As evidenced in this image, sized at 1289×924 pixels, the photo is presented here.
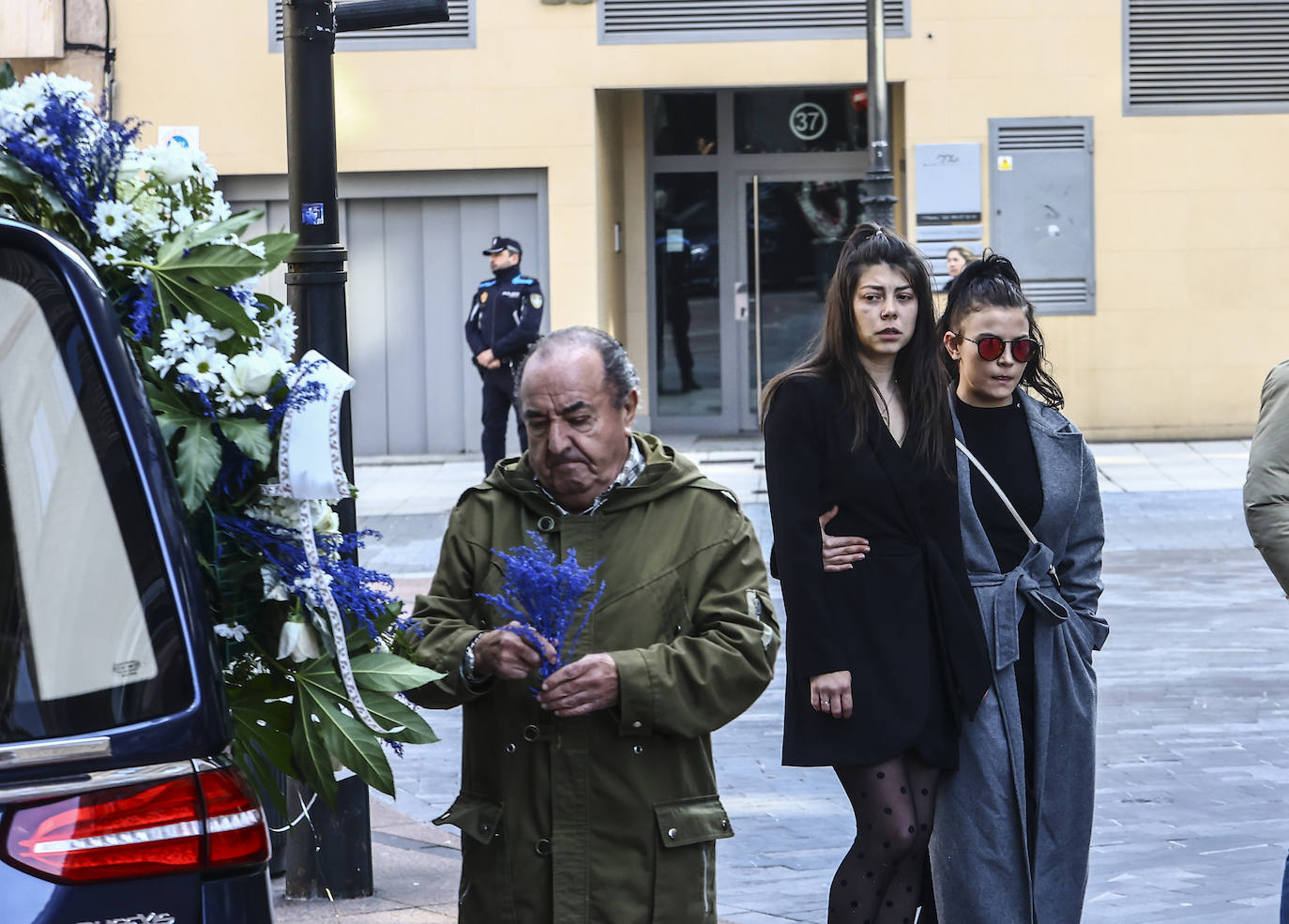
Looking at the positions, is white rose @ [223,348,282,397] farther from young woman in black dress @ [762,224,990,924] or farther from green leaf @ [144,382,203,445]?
young woman in black dress @ [762,224,990,924]

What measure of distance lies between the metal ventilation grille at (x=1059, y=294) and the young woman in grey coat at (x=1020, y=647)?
43.9ft

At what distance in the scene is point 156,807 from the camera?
7.08ft

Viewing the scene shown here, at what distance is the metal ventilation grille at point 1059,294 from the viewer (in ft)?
57.6

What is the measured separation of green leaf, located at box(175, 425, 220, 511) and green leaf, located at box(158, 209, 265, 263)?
0.30m

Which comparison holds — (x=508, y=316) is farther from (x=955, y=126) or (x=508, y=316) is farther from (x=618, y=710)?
(x=618, y=710)

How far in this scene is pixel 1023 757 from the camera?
14.0 ft

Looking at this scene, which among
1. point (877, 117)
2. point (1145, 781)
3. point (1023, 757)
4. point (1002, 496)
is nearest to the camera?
point (1023, 757)

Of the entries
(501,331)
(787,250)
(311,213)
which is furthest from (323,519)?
(787,250)

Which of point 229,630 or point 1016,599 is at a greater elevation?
point 229,630

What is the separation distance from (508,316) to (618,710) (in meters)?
11.9

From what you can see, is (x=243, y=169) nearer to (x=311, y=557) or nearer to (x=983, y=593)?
(x=983, y=593)

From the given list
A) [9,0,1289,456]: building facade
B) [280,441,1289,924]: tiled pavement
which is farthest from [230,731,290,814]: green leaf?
[9,0,1289,456]: building facade

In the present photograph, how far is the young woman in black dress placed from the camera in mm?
4117

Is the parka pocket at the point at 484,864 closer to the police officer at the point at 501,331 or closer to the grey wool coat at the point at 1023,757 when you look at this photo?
the grey wool coat at the point at 1023,757
